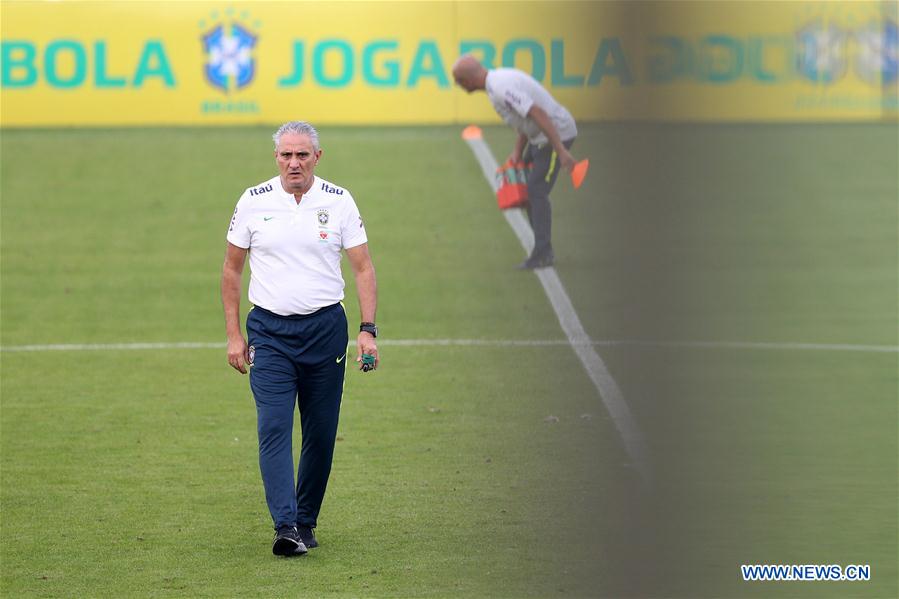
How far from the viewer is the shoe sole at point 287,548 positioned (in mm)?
6152

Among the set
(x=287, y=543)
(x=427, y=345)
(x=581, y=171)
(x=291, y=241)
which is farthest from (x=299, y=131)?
(x=427, y=345)

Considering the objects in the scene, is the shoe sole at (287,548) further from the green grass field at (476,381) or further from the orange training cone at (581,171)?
the orange training cone at (581,171)

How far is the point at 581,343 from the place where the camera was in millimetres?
5523

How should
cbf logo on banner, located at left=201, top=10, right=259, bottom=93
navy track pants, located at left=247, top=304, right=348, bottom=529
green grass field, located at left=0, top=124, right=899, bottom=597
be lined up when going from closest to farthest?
green grass field, located at left=0, top=124, right=899, bottom=597 < navy track pants, located at left=247, top=304, right=348, bottom=529 < cbf logo on banner, located at left=201, top=10, right=259, bottom=93

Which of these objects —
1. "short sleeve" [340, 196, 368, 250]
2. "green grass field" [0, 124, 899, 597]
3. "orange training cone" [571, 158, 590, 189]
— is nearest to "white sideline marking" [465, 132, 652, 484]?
"green grass field" [0, 124, 899, 597]

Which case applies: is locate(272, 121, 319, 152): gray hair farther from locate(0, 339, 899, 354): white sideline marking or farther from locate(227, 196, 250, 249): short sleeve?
locate(0, 339, 899, 354): white sideline marking

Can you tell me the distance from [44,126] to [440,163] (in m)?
6.71

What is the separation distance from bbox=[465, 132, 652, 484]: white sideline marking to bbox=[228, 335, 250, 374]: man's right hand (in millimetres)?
1382

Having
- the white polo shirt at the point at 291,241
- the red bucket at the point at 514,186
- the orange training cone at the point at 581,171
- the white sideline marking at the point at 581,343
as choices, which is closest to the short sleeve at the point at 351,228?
the white polo shirt at the point at 291,241

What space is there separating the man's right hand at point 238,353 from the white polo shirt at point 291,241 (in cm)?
18

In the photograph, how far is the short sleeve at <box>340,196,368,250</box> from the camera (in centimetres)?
614

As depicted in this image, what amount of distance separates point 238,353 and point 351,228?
0.69m

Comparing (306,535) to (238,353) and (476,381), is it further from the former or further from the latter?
(476,381)

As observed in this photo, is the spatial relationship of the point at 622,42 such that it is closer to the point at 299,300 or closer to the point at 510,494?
the point at 299,300
